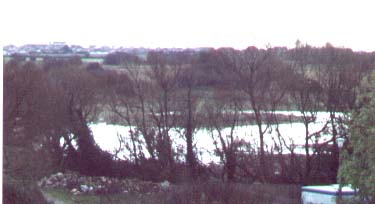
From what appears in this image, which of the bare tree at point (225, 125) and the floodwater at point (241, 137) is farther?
the floodwater at point (241, 137)

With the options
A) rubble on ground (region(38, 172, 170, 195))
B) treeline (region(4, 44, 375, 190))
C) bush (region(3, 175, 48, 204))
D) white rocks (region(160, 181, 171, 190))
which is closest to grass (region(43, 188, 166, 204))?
rubble on ground (region(38, 172, 170, 195))

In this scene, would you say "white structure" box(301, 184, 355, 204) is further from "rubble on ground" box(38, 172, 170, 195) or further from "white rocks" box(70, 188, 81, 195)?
"white rocks" box(70, 188, 81, 195)

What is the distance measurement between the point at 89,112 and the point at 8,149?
34.3 ft

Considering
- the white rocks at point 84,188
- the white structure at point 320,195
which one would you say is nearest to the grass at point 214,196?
the white structure at point 320,195

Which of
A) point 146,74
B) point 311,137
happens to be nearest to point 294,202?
point 311,137

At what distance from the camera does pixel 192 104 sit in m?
29.9

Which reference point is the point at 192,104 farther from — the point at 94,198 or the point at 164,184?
the point at 94,198

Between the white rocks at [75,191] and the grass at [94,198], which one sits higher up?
the grass at [94,198]

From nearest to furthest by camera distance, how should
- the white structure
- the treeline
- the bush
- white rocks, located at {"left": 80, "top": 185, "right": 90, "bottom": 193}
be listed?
1. the bush
2. the white structure
3. white rocks, located at {"left": 80, "top": 185, "right": 90, "bottom": 193}
4. the treeline

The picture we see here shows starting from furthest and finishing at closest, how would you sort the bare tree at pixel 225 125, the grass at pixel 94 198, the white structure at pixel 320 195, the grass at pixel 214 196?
the bare tree at pixel 225 125 < the grass at pixel 94 198 < the white structure at pixel 320 195 < the grass at pixel 214 196

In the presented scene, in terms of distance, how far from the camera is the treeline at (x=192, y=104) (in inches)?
1056

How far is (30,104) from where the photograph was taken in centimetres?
2512

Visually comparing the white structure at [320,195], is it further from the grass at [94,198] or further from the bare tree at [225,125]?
the bare tree at [225,125]

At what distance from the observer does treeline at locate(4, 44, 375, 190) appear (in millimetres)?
26828
